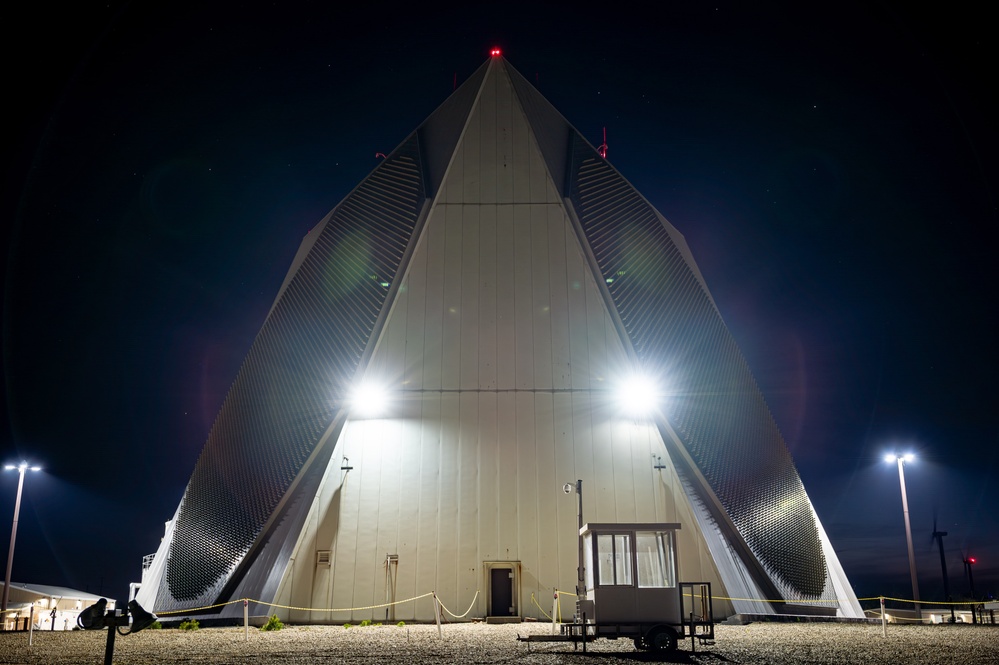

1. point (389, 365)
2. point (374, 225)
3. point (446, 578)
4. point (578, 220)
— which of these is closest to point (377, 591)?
point (446, 578)

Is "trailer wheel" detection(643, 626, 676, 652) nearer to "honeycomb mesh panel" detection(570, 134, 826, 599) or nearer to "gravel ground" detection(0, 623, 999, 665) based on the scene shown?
"gravel ground" detection(0, 623, 999, 665)

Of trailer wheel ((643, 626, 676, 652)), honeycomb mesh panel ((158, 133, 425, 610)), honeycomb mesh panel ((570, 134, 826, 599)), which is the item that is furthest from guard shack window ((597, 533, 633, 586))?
honeycomb mesh panel ((158, 133, 425, 610))

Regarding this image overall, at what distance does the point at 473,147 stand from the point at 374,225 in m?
3.72

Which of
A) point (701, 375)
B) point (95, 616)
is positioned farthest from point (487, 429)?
point (95, 616)

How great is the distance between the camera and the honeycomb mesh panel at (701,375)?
16.2m

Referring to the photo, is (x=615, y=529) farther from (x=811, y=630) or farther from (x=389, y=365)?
(x=389, y=365)

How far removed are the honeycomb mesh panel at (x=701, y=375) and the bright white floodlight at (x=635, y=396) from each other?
0.70 m

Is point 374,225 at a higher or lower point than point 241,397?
higher

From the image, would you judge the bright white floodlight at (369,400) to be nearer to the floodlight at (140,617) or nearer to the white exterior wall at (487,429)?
the white exterior wall at (487,429)

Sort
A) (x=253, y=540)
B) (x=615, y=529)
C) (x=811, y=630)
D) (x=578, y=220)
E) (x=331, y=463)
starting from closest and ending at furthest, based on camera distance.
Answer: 1. (x=615, y=529)
2. (x=811, y=630)
3. (x=253, y=540)
4. (x=331, y=463)
5. (x=578, y=220)

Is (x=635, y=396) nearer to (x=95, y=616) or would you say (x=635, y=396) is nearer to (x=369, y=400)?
(x=369, y=400)

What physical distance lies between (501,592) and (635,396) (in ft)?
18.2

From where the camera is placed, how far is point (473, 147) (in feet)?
66.1

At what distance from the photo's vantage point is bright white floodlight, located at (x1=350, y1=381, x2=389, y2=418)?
717 inches
